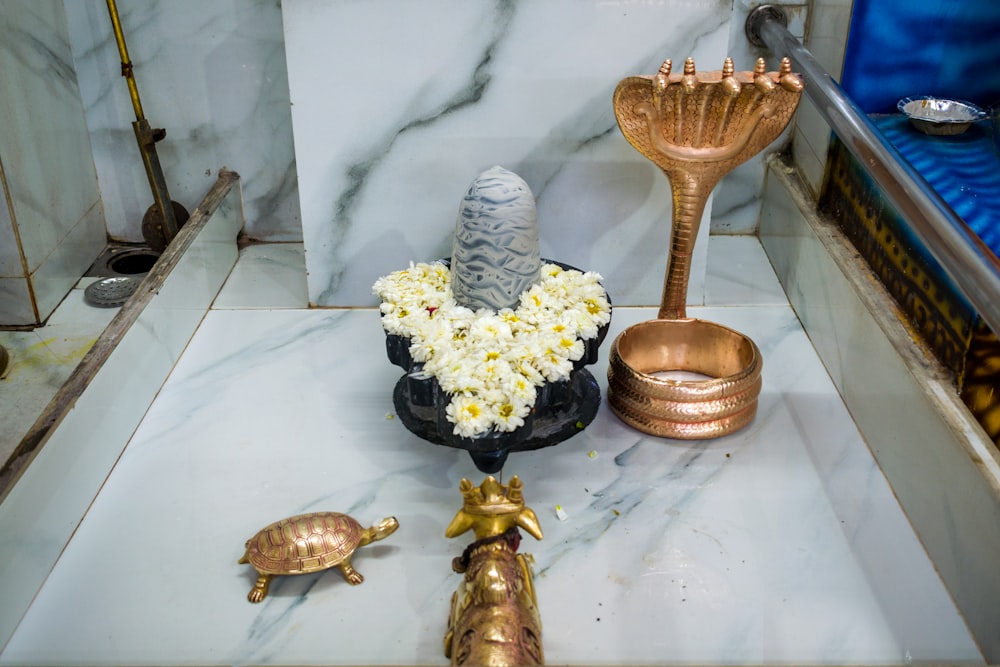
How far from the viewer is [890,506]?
1.37m

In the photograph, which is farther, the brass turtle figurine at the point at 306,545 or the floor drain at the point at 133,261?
the floor drain at the point at 133,261

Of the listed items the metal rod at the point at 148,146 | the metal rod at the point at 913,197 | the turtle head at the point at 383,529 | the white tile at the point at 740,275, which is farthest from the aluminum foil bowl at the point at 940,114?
the metal rod at the point at 148,146

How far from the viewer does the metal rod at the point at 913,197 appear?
3.84ft

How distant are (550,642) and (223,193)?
1153 millimetres

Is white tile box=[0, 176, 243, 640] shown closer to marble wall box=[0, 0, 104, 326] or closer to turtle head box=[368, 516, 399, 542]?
marble wall box=[0, 0, 104, 326]

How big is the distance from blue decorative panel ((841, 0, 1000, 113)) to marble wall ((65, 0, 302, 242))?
3.37 ft

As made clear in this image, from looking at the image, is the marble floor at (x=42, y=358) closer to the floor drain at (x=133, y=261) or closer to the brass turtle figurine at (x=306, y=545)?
the floor drain at (x=133, y=261)

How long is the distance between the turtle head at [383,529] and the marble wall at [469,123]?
2.12ft

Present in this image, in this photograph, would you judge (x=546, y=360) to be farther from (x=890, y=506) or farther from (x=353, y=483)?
(x=890, y=506)

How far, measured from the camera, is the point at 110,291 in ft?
6.10

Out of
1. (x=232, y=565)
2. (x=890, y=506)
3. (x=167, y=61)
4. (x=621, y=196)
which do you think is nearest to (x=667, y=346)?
(x=621, y=196)

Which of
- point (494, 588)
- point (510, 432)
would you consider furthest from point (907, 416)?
point (494, 588)

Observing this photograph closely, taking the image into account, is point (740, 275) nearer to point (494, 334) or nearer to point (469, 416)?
point (494, 334)

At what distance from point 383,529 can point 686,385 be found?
0.48 metres
